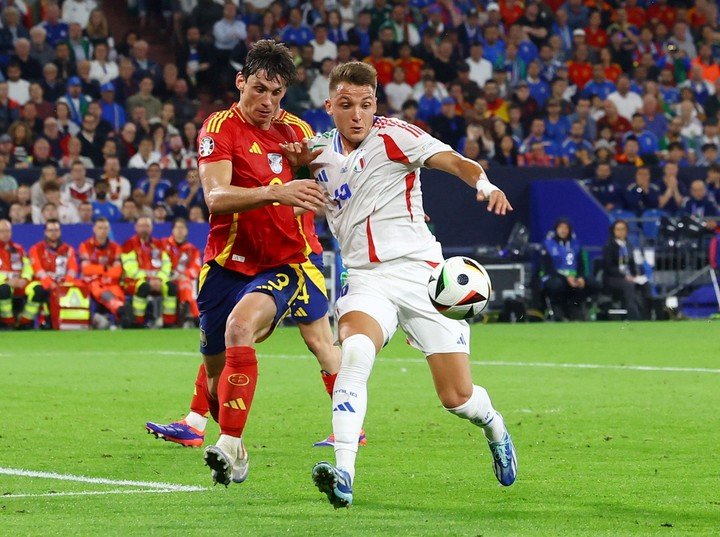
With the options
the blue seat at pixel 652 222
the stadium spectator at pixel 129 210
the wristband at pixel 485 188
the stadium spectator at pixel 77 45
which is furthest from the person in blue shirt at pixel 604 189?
the wristband at pixel 485 188

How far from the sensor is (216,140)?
7676mm

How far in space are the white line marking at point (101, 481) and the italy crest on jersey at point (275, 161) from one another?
1788mm

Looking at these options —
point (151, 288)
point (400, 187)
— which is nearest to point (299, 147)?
point (400, 187)

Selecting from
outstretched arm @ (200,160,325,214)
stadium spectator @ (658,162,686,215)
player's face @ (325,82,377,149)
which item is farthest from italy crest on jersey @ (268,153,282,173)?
stadium spectator @ (658,162,686,215)

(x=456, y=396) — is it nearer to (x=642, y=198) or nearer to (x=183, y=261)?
(x=183, y=261)

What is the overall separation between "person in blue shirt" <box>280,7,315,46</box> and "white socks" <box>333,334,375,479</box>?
18577 mm

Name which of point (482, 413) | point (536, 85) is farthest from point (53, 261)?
point (482, 413)

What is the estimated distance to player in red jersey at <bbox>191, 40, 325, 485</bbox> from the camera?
7379mm

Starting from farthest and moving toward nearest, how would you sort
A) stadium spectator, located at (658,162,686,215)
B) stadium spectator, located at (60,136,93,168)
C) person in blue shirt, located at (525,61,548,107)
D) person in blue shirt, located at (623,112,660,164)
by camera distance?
1. person in blue shirt, located at (525,61,548,107)
2. person in blue shirt, located at (623,112,660,164)
3. stadium spectator, located at (658,162,686,215)
4. stadium spectator, located at (60,136,93,168)

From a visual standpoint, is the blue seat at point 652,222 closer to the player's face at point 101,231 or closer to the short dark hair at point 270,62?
the player's face at point 101,231

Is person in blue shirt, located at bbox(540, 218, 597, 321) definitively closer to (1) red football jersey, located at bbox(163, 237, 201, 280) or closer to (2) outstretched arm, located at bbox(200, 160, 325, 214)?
(1) red football jersey, located at bbox(163, 237, 201, 280)

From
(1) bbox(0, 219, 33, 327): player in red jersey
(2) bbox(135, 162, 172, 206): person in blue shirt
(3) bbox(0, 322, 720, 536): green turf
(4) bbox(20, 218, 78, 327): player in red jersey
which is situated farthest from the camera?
(2) bbox(135, 162, 172, 206): person in blue shirt

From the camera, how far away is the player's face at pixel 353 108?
7.29 meters

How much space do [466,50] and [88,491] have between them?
20477mm
